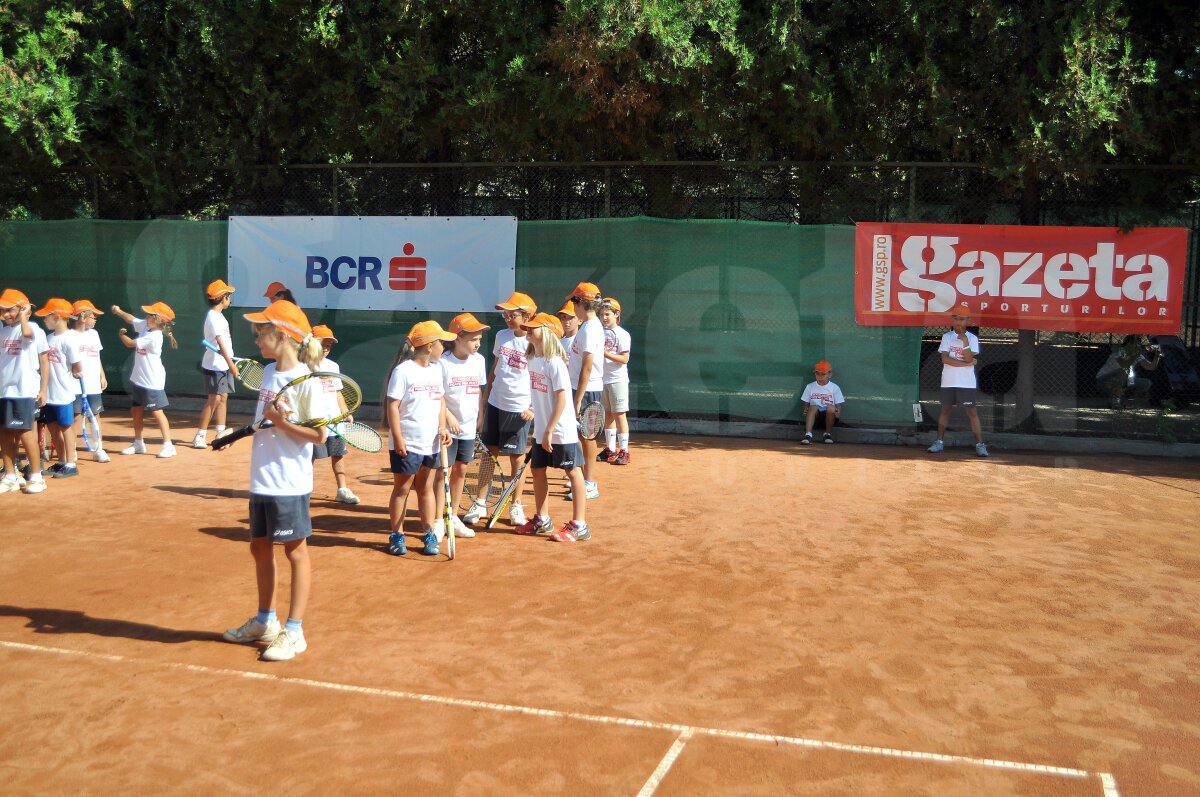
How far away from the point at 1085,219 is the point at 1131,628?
841cm

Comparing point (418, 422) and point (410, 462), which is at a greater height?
point (418, 422)

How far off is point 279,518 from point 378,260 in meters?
9.67

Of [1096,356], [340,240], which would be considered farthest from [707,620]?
[1096,356]

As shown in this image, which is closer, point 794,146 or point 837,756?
point 837,756

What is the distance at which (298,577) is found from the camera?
5840 mm

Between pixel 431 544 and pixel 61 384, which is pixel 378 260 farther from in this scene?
pixel 431 544

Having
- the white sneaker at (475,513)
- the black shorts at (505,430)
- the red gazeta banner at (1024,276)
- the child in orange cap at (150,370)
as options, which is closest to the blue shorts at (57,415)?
the child in orange cap at (150,370)

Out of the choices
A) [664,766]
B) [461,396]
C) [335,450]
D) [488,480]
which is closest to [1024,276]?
[488,480]

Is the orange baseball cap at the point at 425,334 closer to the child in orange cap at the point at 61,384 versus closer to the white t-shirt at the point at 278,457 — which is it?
the white t-shirt at the point at 278,457

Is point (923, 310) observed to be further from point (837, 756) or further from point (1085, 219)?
point (837, 756)

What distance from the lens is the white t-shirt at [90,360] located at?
10992 millimetres

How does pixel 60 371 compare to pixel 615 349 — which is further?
pixel 615 349

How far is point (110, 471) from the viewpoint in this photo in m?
11.0

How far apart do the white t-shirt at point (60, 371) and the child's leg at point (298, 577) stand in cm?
546
